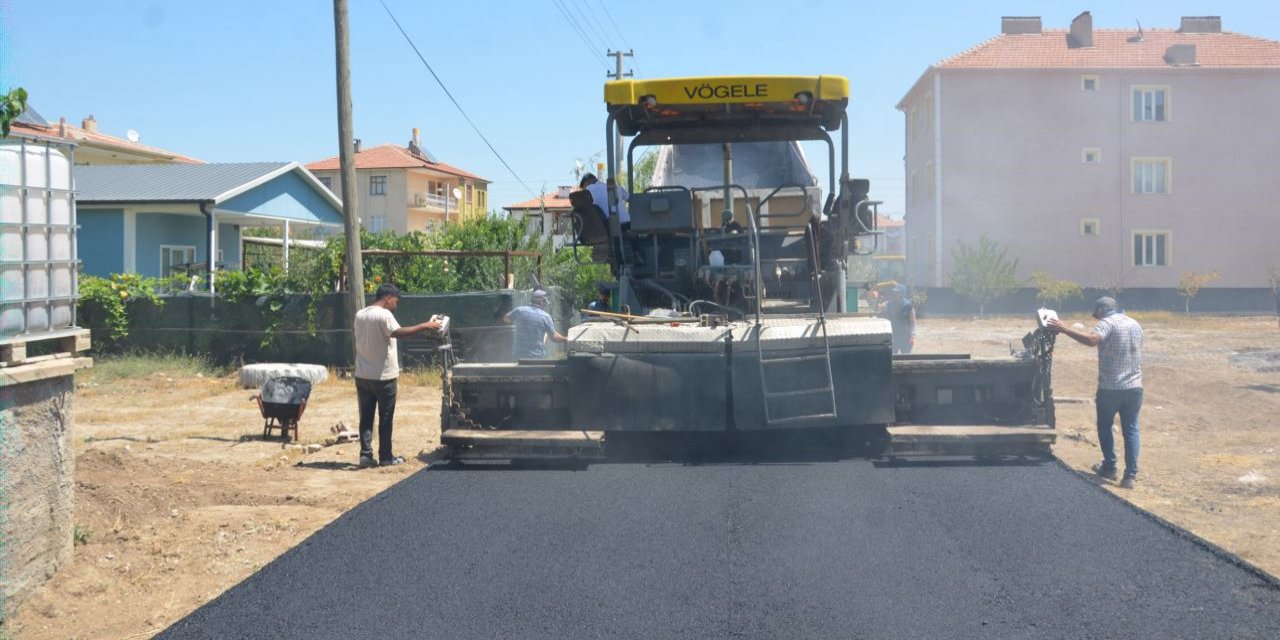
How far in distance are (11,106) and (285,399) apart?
16.9ft

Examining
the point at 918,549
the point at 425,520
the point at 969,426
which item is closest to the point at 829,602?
the point at 918,549

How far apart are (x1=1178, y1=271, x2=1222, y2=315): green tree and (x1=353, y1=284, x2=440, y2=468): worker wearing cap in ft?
103

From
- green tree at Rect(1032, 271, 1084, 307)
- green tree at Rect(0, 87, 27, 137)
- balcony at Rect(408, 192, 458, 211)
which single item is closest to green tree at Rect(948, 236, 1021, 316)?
green tree at Rect(1032, 271, 1084, 307)

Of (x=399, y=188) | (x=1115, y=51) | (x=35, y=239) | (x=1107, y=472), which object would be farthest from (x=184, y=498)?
(x=399, y=188)

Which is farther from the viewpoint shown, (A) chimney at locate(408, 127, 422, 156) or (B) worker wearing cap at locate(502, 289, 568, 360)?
(A) chimney at locate(408, 127, 422, 156)

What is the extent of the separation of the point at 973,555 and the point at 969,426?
2.18m

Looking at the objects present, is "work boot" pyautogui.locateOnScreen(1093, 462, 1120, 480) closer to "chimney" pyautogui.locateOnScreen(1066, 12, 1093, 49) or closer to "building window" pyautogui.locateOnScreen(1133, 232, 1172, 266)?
"building window" pyautogui.locateOnScreen(1133, 232, 1172, 266)

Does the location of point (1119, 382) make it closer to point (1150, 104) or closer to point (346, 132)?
point (346, 132)

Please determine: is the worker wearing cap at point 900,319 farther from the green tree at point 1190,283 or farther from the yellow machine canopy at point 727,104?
the green tree at point 1190,283

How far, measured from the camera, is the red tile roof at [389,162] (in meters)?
53.3

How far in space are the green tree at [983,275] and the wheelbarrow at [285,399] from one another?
92.3ft

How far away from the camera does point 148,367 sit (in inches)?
604

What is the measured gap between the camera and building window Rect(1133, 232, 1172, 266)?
123ft

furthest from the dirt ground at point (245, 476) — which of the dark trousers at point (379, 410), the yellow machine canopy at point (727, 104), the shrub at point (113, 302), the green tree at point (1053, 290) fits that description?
the green tree at point (1053, 290)
